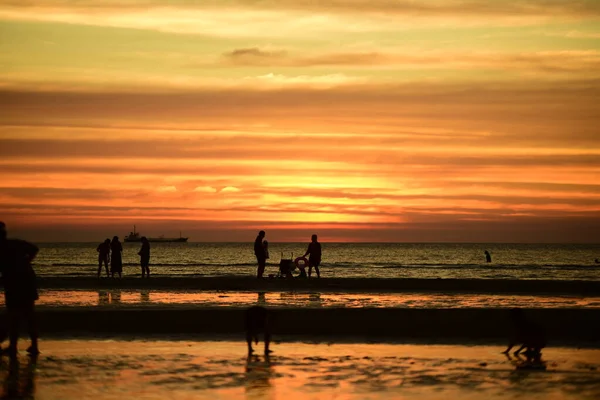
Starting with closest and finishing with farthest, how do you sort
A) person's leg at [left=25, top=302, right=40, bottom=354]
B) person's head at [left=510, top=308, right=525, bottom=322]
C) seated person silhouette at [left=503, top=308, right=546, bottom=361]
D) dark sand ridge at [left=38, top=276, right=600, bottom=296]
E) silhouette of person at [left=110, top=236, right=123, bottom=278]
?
person's leg at [left=25, top=302, right=40, bottom=354] < seated person silhouette at [left=503, top=308, right=546, bottom=361] < person's head at [left=510, top=308, right=525, bottom=322] < dark sand ridge at [left=38, top=276, right=600, bottom=296] < silhouette of person at [left=110, top=236, right=123, bottom=278]

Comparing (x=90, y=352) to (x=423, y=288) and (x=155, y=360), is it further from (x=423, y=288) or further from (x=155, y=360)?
(x=423, y=288)

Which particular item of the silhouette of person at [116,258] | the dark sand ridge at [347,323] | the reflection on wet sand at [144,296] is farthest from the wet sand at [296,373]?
the silhouette of person at [116,258]

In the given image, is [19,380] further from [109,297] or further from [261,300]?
[109,297]

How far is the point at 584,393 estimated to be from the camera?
10984 mm

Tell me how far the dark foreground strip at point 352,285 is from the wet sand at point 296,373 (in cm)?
1629

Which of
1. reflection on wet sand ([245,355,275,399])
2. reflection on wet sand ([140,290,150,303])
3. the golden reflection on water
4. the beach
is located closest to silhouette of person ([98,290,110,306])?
the golden reflection on water

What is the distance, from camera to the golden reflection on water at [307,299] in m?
24.8

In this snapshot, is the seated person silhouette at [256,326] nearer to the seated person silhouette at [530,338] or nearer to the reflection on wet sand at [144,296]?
the seated person silhouette at [530,338]

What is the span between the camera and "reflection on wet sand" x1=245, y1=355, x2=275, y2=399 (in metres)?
10.8

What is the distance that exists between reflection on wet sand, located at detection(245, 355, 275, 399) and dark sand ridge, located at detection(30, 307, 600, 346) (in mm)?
3222

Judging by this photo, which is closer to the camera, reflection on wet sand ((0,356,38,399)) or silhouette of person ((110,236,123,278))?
reflection on wet sand ((0,356,38,399))

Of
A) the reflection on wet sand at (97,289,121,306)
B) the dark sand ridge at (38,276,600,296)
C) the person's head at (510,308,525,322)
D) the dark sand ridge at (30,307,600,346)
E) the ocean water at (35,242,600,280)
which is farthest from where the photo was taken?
the ocean water at (35,242,600,280)

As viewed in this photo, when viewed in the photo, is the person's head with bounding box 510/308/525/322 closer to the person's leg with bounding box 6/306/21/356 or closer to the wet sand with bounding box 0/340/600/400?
the wet sand with bounding box 0/340/600/400

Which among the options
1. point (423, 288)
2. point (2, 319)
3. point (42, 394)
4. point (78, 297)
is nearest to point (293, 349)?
point (42, 394)
